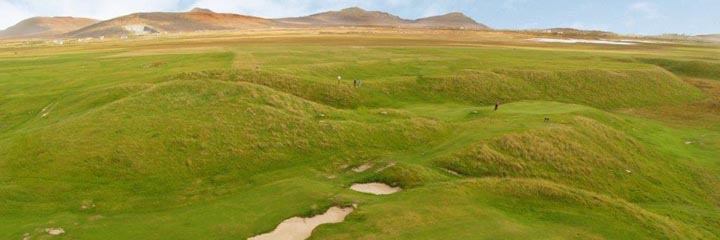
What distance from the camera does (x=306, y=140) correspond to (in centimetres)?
3691

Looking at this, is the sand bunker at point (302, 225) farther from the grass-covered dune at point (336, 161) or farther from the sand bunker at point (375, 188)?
the sand bunker at point (375, 188)

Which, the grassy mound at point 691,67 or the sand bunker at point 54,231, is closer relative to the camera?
the sand bunker at point 54,231

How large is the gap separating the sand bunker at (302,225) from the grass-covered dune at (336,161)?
51 cm

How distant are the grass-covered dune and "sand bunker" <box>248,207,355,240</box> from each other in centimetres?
51

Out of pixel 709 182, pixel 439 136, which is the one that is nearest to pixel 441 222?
pixel 439 136

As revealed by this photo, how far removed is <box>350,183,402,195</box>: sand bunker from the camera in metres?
29.0

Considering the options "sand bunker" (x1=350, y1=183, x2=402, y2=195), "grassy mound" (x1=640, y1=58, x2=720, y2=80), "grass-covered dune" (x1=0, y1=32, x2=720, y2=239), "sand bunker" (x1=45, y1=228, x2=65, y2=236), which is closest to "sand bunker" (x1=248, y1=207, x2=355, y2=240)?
"grass-covered dune" (x1=0, y1=32, x2=720, y2=239)

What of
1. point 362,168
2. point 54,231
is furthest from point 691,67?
point 54,231

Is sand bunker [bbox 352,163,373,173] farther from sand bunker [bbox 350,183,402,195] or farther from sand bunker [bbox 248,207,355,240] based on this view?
sand bunker [bbox 248,207,355,240]

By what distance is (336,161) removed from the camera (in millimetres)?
34344

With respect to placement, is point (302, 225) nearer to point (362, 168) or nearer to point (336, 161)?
point (362, 168)

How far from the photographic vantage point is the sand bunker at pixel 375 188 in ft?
95.3

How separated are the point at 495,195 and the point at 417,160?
7813mm

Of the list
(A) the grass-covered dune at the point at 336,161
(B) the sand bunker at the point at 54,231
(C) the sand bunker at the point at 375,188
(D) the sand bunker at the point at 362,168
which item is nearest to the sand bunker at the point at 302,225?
(A) the grass-covered dune at the point at 336,161
